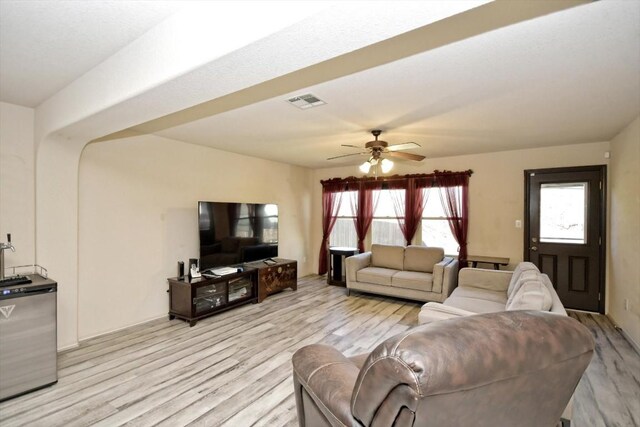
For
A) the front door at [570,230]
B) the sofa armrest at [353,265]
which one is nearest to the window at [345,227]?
the sofa armrest at [353,265]

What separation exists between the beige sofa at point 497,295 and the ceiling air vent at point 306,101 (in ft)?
6.66

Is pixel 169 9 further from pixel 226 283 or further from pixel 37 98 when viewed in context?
pixel 226 283

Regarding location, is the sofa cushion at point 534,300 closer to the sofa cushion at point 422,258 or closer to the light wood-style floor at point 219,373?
the light wood-style floor at point 219,373

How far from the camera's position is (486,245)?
17.0 feet

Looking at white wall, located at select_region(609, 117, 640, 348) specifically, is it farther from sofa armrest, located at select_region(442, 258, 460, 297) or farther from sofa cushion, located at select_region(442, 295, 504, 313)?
sofa armrest, located at select_region(442, 258, 460, 297)

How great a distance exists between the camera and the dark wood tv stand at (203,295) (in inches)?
151

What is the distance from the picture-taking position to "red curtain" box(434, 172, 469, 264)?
5277 mm

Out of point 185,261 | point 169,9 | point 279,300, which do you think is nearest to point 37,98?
point 169,9

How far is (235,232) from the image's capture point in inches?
184

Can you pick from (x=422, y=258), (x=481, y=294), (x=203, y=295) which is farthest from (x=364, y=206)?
(x=203, y=295)

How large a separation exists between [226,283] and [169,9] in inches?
136

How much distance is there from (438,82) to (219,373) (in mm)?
3118

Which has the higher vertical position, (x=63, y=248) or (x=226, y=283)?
(x=63, y=248)

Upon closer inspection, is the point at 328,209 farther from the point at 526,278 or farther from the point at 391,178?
the point at 526,278
